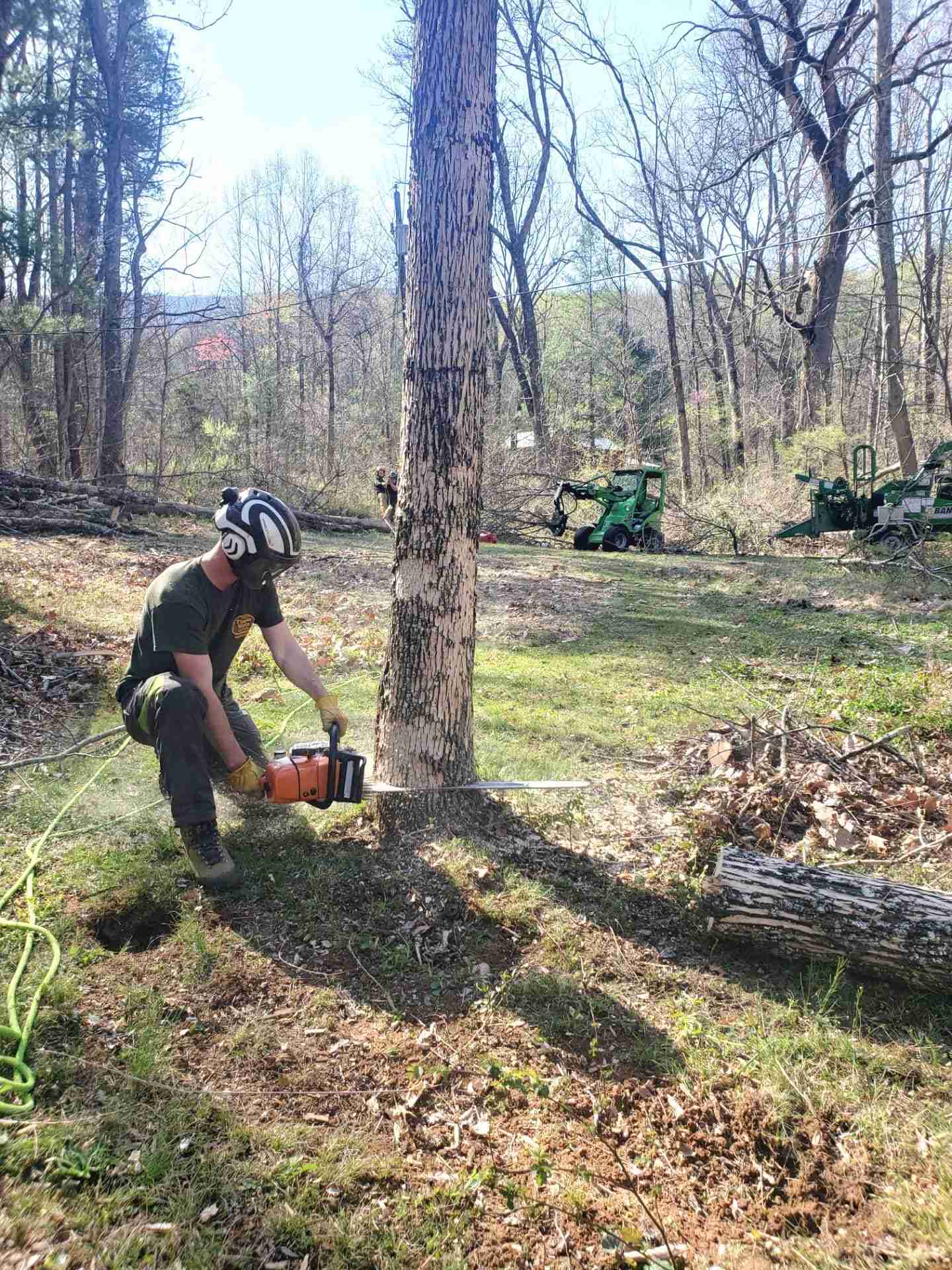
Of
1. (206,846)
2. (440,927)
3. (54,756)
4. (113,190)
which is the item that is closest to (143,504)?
(113,190)

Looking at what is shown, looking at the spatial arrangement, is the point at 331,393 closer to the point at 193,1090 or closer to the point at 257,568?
the point at 257,568

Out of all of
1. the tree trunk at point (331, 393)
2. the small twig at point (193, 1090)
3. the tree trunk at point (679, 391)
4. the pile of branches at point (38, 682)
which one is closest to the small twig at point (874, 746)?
the small twig at point (193, 1090)

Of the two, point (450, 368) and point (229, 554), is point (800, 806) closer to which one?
point (450, 368)

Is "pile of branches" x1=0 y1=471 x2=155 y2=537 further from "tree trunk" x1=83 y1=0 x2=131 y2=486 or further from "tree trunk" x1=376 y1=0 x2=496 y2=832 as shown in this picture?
"tree trunk" x1=376 y1=0 x2=496 y2=832

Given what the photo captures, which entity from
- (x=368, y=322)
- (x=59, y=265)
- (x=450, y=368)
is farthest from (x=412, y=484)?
(x=368, y=322)

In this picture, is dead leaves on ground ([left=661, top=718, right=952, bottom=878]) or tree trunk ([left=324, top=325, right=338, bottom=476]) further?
tree trunk ([left=324, top=325, right=338, bottom=476])

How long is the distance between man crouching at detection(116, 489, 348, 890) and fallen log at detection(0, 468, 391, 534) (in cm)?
915

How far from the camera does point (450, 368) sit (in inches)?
122

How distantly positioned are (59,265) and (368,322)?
1759 cm

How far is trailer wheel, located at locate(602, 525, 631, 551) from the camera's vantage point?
13.8 metres

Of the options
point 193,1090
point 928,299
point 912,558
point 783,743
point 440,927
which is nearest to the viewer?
point 193,1090

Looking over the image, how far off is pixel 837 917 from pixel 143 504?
13192mm

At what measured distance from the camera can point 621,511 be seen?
13672 millimetres

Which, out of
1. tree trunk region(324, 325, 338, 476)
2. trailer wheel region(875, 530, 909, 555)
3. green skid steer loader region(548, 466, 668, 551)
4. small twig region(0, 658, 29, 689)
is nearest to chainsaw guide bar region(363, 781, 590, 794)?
small twig region(0, 658, 29, 689)
